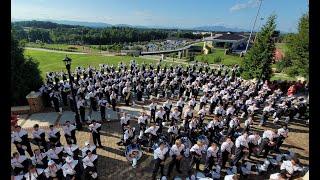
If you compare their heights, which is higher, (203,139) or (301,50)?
(301,50)

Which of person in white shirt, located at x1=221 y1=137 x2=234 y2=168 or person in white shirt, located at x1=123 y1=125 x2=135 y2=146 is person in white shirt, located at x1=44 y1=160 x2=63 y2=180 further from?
person in white shirt, located at x1=221 y1=137 x2=234 y2=168

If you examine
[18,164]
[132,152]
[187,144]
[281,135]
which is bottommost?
[132,152]

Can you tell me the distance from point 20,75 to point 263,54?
22.5m

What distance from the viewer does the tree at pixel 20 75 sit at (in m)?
21.3

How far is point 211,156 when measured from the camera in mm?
12555

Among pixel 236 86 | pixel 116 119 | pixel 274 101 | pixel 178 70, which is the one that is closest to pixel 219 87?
pixel 236 86

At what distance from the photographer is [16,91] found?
21203 millimetres

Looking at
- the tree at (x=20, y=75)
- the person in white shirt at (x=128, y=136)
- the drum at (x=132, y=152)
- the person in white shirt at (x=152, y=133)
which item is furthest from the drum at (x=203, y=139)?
the tree at (x=20, y=75)

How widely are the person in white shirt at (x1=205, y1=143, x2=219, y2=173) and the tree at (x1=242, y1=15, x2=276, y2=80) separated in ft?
61.4

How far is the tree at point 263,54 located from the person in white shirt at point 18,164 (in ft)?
77.8

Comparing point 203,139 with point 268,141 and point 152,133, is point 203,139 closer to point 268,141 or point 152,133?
point 152,133

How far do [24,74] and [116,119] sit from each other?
846cm

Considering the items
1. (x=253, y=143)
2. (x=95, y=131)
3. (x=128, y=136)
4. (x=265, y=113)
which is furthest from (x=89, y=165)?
(x=265, y=113)

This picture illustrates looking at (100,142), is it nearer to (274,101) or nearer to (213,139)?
(213,139)
